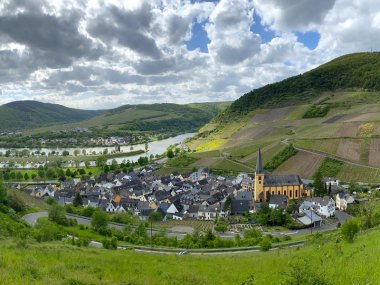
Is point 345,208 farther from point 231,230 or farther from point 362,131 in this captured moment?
point 362,131

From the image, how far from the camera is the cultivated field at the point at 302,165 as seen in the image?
268 ft

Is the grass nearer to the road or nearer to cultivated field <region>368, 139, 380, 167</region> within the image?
cultivated field <region>368, 139, 380, 167</region>

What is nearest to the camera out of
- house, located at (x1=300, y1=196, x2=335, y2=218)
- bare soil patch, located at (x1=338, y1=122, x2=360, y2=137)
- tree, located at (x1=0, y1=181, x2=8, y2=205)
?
tree, located at (x1=0, y1=181, x2=8, y2=205)

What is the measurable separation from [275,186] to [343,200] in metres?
12.8

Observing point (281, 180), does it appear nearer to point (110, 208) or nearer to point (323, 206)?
point (323, 206)

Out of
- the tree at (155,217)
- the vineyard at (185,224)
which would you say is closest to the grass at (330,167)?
the vineyard at (185,224)

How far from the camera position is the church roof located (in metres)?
70.1

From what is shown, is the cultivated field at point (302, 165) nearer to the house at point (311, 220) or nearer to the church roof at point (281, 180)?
the church roof at point (281, 180)

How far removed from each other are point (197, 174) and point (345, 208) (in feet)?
138

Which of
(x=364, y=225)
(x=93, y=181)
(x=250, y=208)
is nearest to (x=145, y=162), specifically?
(x=93, y=181)

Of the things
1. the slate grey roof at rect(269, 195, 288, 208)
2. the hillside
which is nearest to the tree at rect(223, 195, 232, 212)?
the slate grey roof at rect(269, 195, 288, 208)

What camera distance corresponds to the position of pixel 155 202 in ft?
228

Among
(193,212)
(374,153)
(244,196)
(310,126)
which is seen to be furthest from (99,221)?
(310,126)

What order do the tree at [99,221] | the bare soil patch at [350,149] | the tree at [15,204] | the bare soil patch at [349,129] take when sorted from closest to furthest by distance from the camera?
1. the tree at [99,221]
2. the tree at [15,204]
3. the bare soil patch at [350,149]
4. the bare soil patch at [349,129]
